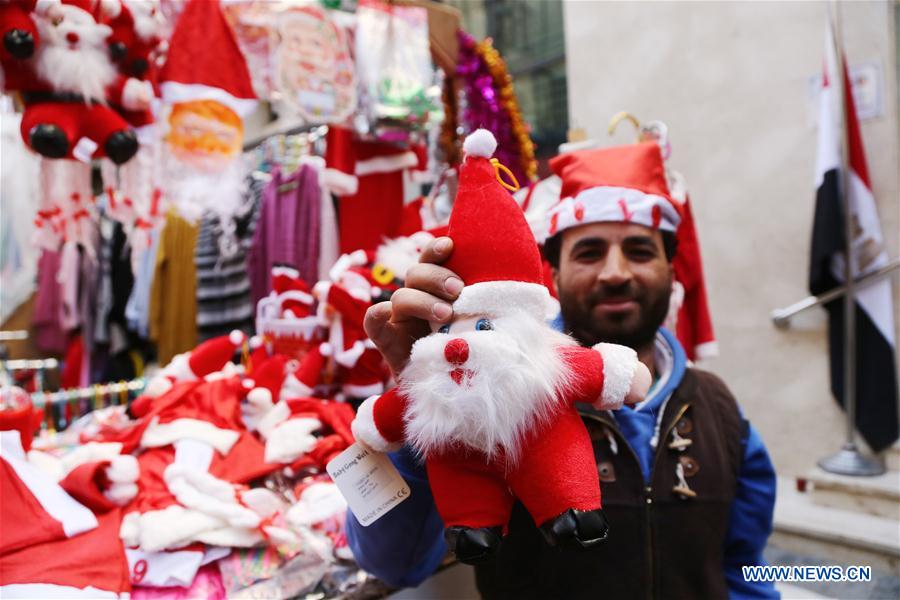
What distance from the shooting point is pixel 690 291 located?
1.71 metres

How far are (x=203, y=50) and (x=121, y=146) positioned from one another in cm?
35

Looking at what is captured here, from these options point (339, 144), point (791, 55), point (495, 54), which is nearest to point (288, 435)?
point (339, 144)

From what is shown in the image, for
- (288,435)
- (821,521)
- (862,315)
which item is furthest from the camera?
(862,315)

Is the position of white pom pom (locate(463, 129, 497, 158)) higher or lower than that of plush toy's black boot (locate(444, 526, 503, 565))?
higher

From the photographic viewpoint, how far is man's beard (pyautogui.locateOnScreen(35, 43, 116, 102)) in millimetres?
1182

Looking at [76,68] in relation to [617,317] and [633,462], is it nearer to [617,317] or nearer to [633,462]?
[617,317]

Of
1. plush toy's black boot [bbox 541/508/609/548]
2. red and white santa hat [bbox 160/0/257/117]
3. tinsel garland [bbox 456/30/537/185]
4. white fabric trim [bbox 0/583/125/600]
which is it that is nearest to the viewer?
plush toy's black boot [bbox 541/508/609/548]

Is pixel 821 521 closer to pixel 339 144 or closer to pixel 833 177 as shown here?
pixel 833 177

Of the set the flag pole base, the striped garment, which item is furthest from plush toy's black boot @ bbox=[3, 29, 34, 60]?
the flag pole base

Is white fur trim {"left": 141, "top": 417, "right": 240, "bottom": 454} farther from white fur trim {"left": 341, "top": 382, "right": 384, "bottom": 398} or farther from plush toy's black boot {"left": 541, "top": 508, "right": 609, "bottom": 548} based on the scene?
plush toy's black boot {"left": 541, "top": 508, "right": 609, "bottom": 548}

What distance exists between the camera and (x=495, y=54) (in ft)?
7.00

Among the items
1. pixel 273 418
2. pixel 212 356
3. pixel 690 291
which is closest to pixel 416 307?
pixel 273 418

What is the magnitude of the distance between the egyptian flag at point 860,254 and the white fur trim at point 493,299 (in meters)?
2.16

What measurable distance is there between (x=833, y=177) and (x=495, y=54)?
4.63ft
